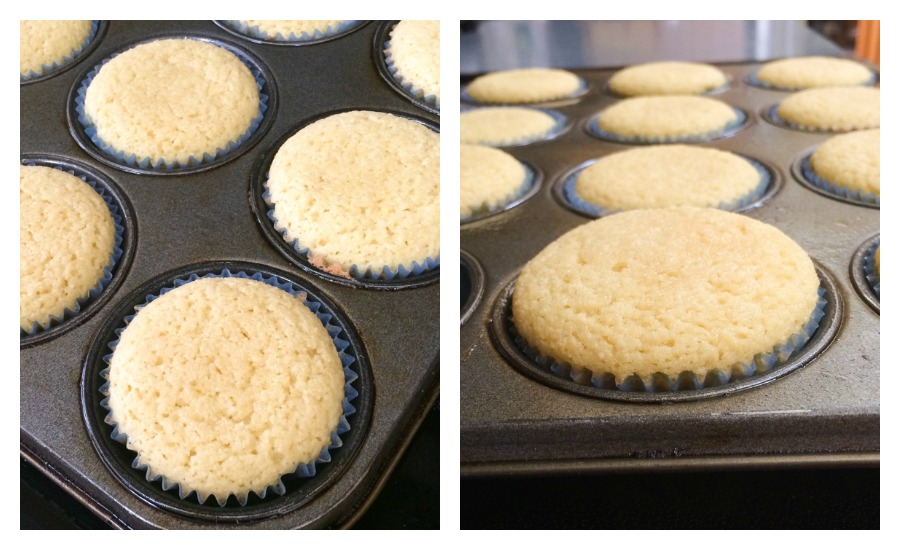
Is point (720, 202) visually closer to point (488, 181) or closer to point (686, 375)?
point (488, 181)

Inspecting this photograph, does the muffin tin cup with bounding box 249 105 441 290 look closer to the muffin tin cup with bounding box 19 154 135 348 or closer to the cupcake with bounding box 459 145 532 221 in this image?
the muffin tin cup with bounding box 19 154 135 348

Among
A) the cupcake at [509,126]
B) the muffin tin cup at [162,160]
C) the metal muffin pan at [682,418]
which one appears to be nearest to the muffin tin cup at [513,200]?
the cupcake at [509,126]

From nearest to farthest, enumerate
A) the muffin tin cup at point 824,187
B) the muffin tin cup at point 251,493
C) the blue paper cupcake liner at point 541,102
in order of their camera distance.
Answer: the muffin tin cup at point 251,493
the muffin tin cup at point 824,187
the blue paper cupcake liner at point 541,102

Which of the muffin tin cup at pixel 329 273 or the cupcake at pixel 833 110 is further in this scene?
the cupcake at pixel 833 110

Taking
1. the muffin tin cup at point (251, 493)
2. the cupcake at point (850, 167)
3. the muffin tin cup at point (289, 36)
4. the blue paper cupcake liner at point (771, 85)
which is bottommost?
the muffin tin cup at point (251, 493)

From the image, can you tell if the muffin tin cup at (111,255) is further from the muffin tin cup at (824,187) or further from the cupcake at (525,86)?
the cupcake at (525,86)

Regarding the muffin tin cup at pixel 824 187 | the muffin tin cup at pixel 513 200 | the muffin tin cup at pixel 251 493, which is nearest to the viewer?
the muffin tin cup at pixel 251 493

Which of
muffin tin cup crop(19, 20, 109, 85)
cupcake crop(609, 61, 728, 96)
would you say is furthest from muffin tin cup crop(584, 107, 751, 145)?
muffin tin cup crop(19, 20, 109, 85)
